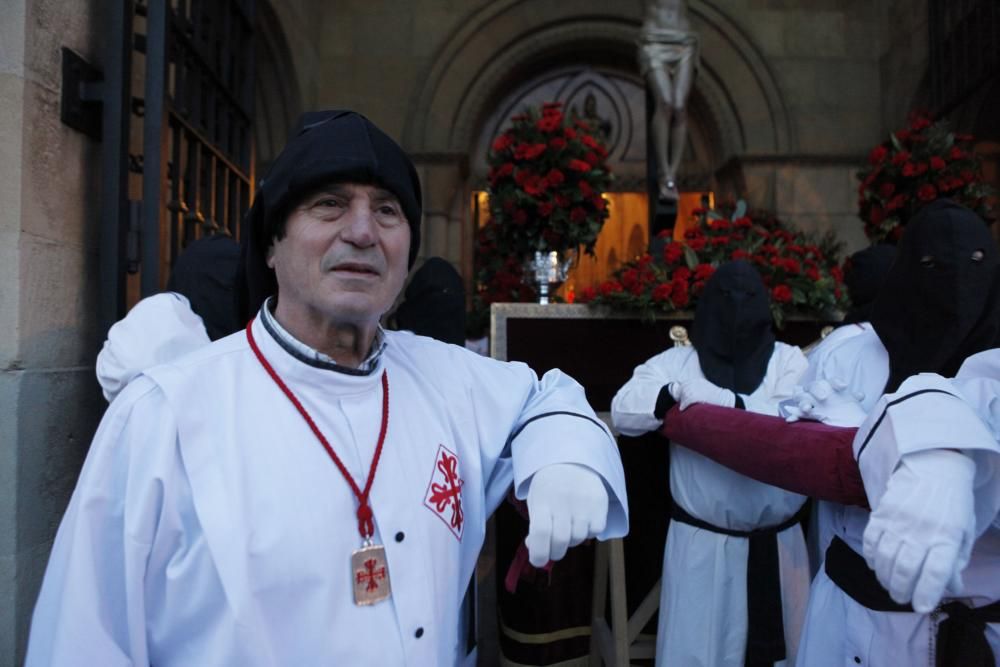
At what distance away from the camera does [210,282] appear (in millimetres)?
2803

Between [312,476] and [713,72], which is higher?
[713,72]

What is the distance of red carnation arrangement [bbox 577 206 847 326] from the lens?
3742 millimetres

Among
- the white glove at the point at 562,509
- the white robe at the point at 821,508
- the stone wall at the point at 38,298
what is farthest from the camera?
the stone wall at the point at 38,298

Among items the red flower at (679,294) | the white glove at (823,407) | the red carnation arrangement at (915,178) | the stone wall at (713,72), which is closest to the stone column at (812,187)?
the stone wall at (713,72)

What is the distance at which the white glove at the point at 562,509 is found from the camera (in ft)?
4.18

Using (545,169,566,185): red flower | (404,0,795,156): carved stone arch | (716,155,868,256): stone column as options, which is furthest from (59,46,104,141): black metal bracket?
(716,155,868,256): stone column

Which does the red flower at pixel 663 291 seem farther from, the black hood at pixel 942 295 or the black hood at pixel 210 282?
the black hood at pixel 210 282

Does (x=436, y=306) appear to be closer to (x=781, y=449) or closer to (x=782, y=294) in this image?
(x=782, y=294)

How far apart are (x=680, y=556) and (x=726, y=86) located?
7184 millimetres

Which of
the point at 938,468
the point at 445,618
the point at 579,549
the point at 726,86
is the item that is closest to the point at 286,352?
the point at 445,618

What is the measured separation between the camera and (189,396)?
51.9 inches

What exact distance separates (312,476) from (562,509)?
476 mm

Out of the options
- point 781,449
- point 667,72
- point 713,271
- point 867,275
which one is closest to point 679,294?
point 713,271

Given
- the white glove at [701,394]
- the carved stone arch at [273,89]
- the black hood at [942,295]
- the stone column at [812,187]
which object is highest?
the carved stone arch at [273,89]
